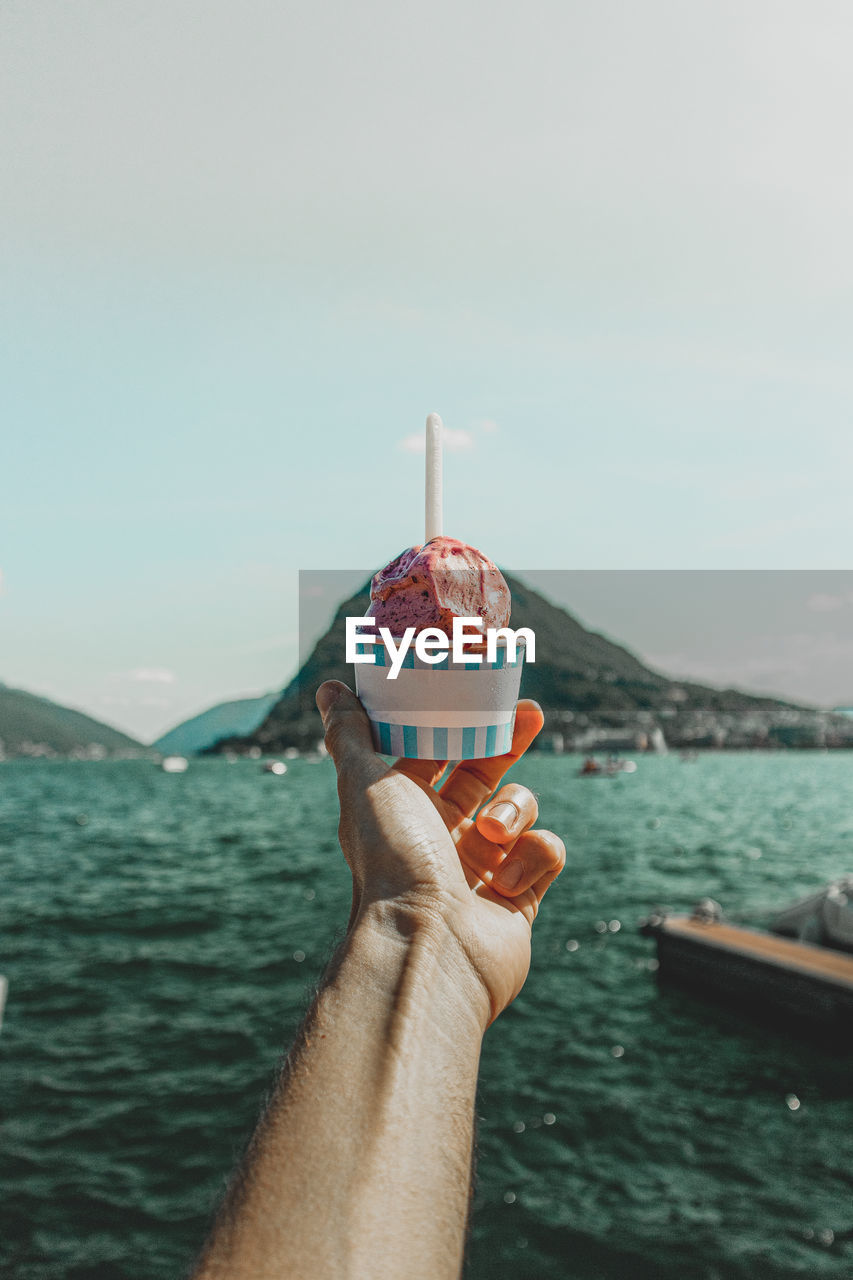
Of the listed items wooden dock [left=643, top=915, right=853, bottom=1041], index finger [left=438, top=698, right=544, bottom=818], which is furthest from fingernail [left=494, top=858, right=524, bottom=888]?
wooden dock [left=643, top=915, right=853, bottom=1041]

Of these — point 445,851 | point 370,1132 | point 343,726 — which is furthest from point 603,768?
point 370,1132

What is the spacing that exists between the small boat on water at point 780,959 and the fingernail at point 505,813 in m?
12.8

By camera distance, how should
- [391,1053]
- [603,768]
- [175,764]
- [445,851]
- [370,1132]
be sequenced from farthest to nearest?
[175,764] → [603,768] → [445,851] → [391,1053] → [370,1132]

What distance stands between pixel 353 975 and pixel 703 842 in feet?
137

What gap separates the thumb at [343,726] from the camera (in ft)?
9.07

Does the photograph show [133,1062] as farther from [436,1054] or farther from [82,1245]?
[436,1054]

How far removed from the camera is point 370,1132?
67.1 inches

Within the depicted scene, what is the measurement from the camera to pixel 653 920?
18625mm

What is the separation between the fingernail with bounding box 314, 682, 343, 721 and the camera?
307 cm

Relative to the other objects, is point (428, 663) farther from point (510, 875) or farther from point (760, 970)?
point (760, 970)

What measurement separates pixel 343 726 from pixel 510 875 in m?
0.76

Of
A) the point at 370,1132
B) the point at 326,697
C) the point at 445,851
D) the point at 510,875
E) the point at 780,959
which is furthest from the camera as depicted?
the point at 780,959

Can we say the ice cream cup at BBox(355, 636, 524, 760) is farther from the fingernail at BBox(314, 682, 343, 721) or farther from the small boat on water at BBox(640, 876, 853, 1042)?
the small boat on water at BBox(640, 876, 853, 1042)

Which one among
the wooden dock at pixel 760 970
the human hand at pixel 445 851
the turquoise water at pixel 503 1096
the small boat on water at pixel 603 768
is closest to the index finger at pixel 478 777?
the human hand at pixel 445 851
